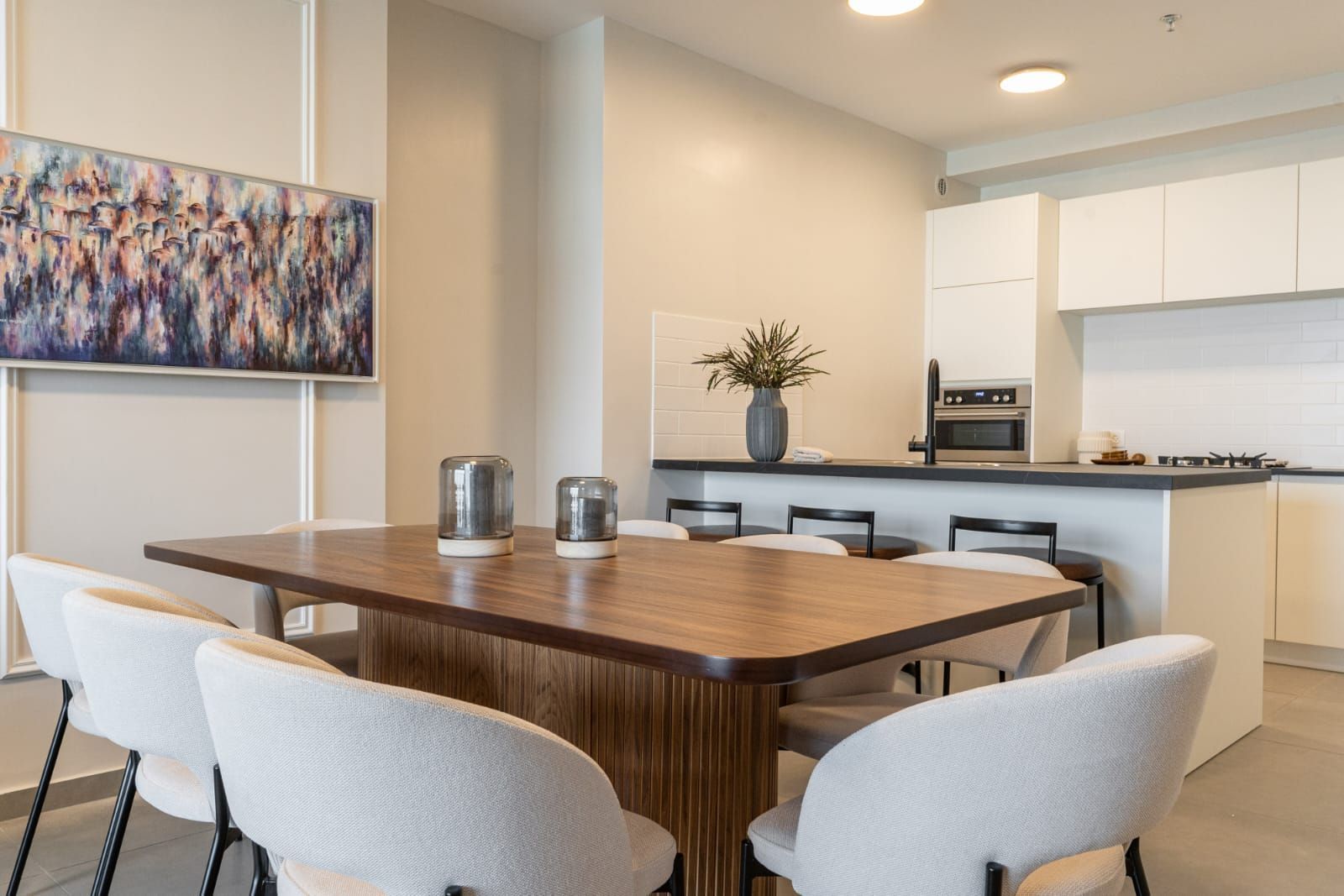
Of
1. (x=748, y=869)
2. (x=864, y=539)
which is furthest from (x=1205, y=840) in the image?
(x=748, y=869)

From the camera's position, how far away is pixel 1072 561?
A: 317cm

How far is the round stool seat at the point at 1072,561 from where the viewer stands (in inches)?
120

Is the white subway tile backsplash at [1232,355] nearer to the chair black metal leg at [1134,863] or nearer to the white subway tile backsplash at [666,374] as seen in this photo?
the white subway tile backsplash at [666,374]

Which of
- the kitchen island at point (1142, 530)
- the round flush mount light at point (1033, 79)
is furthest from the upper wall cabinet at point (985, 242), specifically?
the kitchen island at point (1142, 530)

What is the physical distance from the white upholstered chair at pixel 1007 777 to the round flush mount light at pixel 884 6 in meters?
3.19

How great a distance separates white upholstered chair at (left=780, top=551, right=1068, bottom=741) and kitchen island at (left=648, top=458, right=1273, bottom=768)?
1022 millimetres

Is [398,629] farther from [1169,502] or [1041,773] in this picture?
[1169,502]

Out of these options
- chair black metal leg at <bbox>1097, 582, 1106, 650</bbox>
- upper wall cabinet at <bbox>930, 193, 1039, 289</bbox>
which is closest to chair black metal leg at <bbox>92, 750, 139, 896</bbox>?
chair black metal leg at <bbox>1097, 582, 1106, 650</bbox>

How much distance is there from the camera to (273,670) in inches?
38.0

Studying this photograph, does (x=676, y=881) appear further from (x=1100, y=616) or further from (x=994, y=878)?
(x=1100, y=616)

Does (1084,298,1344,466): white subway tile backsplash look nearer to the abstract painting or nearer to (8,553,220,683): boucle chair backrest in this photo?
the abstract painting

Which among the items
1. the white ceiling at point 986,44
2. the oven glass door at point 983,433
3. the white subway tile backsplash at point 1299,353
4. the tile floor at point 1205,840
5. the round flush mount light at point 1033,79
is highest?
the white ceiling at point 986,44

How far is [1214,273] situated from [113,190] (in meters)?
5.00

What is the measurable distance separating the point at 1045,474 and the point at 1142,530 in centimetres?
38
